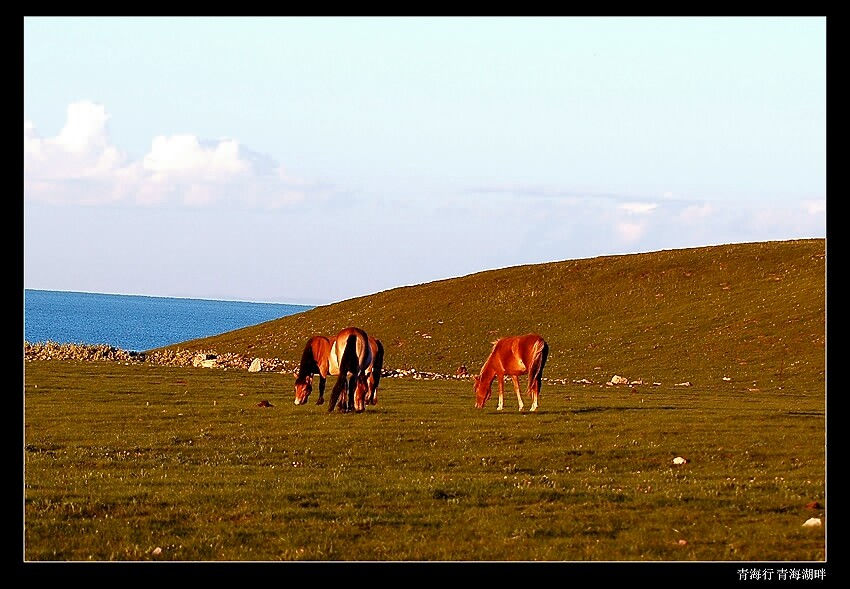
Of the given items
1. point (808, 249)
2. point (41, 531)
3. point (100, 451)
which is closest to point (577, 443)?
point (100, 451)

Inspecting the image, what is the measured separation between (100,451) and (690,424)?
17108mm

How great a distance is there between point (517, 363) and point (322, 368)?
6.91 m

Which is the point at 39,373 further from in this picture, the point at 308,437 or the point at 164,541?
the point at 164,541

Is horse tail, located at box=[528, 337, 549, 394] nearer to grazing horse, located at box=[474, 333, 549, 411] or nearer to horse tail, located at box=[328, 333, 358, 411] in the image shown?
grazing horse, located at box=[474, 333, 549, 411]

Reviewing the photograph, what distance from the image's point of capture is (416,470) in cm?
2206

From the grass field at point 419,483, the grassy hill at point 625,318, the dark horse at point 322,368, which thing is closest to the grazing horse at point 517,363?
the grass field at point 419,483

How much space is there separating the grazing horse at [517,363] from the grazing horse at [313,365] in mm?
5652

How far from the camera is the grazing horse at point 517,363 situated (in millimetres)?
33438

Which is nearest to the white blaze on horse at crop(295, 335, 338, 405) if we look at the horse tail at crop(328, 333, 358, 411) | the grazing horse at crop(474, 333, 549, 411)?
the horse tail at crop(328, 333, 358, 411)

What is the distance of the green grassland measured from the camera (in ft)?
50.2

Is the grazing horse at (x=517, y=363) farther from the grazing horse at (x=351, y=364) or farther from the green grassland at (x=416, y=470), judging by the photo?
the grazing horse at (x=351, y=364)

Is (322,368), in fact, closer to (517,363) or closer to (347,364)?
(347,364)

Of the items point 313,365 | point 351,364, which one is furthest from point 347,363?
point 313,365

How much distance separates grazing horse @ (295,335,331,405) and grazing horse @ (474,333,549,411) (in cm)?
565
